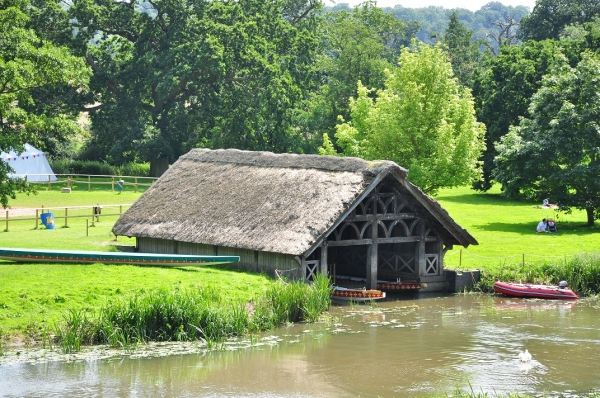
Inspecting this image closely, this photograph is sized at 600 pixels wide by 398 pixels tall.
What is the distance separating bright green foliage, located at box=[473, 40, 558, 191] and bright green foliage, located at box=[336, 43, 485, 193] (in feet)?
45.0

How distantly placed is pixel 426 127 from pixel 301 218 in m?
15.8

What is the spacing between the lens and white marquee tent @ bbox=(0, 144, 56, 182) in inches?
2296

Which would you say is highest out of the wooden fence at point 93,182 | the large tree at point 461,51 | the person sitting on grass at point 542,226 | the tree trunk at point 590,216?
the large tree at point 461,51

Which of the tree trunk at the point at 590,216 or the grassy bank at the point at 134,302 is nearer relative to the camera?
the grassy bank at the point at 134,302

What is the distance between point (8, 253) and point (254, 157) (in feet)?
32.3

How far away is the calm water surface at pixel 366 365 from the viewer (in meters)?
20.9

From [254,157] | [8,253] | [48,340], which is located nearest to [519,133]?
[254,157]

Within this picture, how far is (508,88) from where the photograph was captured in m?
58.6

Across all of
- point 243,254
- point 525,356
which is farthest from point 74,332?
point 525,356

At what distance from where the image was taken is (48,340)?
23.4 m

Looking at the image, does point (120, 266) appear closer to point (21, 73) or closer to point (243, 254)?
point (243, 254)

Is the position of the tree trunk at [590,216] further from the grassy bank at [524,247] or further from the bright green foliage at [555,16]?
the bright green foliage at [555,16]

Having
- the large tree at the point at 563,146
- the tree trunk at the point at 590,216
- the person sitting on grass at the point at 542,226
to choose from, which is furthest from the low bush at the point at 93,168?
the tree trunk at the point at 590,216

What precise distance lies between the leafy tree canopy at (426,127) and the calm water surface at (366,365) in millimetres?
15520
